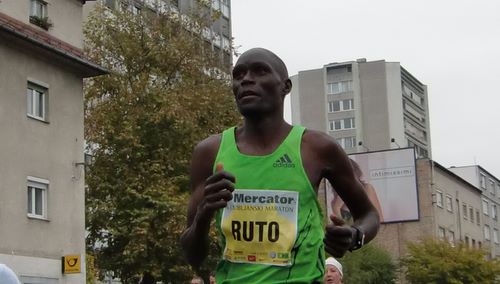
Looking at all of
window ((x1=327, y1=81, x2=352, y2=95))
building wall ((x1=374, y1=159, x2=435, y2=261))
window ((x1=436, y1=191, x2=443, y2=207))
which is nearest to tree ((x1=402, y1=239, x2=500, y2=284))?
building wall ((x1=374, y1=159, x2=435, y2=261))

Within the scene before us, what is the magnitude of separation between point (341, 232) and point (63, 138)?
94.9ft

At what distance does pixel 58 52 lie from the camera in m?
31.6

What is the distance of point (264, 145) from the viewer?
171 inches

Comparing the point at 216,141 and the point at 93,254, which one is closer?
the point at 216,141

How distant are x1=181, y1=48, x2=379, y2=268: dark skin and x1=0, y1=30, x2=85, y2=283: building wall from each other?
24.6m

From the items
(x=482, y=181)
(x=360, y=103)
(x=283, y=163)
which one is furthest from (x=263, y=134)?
(x=360, y=103)

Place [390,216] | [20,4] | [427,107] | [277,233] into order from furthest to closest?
[427,107] < [390,216] < [20,4] < [277,233]

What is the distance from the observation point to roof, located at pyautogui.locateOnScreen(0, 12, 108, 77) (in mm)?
29297

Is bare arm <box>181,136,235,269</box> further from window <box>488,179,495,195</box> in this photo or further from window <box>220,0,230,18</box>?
window <box>488,179,495,195</box>

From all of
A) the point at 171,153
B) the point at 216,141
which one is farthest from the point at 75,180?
the point at 216,141

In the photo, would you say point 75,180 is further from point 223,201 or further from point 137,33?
point 223,201

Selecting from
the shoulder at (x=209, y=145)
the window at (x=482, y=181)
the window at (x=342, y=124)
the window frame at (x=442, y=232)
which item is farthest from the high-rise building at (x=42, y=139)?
the window at (x=342, y=124)

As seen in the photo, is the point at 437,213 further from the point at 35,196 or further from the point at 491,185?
the point at 35,196

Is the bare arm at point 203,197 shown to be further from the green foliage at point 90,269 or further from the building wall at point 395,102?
the building wall at point 395,102
